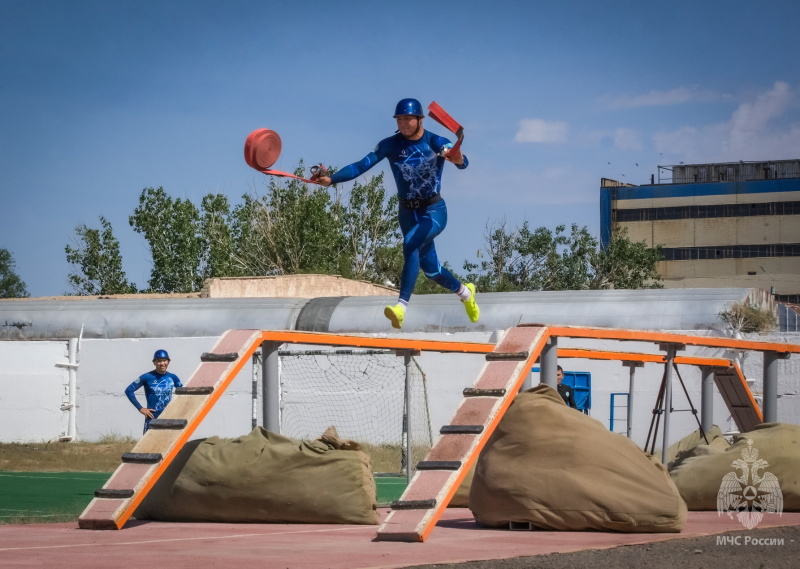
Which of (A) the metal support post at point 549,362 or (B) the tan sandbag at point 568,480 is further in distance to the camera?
(A) the metal support post at point 549,362

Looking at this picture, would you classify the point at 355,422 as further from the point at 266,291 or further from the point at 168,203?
the point at 168,203

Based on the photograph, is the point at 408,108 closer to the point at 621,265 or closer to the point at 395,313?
the point at 395,313

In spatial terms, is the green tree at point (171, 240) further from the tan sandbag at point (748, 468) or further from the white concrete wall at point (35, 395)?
the tan sandbag at point (748, 468)

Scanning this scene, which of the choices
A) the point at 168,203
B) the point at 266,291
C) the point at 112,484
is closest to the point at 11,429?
the point at 266,291

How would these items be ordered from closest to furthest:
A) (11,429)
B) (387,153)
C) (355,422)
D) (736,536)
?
(736,536) < (387,153) < (355,422) < (11,429)

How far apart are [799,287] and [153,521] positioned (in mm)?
84903

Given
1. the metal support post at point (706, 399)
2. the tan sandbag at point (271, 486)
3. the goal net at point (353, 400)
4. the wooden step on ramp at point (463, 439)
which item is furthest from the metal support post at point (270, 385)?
the goal net at point (353, 400)

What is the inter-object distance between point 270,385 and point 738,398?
603 centimetres

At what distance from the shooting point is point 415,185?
987cm

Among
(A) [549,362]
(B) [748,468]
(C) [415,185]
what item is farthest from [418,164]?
(B) [748,468]

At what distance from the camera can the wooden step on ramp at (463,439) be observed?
7980 mm

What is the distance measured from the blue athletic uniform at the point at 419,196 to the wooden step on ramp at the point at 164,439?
5.02ft

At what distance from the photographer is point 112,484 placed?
9117 mm

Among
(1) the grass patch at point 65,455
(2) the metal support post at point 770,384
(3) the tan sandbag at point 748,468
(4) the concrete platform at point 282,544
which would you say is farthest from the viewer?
(1) the grass patch at point 65,455
